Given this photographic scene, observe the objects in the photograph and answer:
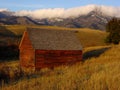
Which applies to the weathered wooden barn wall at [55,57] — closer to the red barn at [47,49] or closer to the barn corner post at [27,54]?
the red barn at [47,49]

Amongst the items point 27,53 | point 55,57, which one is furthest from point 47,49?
point 27,53

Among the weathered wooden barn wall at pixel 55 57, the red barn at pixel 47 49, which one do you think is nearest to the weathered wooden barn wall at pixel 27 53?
the red barn at pixel 47 49

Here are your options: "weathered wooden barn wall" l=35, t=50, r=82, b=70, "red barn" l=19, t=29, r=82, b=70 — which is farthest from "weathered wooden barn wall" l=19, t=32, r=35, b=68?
"weathered wooden barn wall" l=35, t=50, r=82, b=70

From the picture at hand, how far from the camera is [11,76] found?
18.3m

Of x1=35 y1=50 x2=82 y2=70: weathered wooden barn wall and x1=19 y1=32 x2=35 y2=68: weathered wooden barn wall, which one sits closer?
x1=35 y1=50 x2=82 y2=70: weathered wooden barn wall

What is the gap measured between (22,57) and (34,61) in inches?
141

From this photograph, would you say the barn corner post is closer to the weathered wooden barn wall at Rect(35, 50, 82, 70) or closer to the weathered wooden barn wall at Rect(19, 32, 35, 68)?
the weathered wooden barn wall at Rect(19, 32, 35, 68)

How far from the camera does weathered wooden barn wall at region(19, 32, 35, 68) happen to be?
3350cm

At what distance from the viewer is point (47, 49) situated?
3409 centimetres

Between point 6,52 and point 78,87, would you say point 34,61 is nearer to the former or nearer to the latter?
point 78,87

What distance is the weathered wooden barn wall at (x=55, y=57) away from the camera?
109 feet

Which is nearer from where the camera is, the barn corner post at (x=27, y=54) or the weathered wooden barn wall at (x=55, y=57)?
the weathered wooden barn wall at (x=55, y=57)

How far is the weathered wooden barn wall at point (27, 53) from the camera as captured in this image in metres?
33.5

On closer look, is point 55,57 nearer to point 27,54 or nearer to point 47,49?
point 47,49
